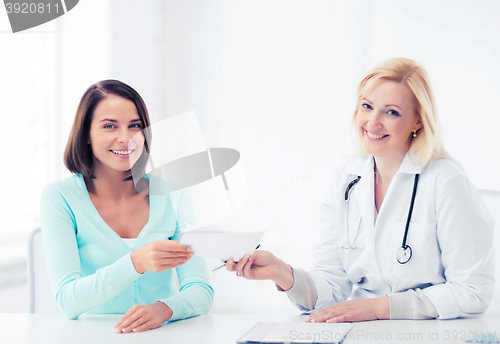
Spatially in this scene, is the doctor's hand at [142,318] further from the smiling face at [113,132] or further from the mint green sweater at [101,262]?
the smiling face at [113,132]

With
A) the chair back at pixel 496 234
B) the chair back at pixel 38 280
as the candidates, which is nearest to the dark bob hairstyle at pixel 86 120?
the chair back at pixel 38 280

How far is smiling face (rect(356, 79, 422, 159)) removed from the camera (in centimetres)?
130

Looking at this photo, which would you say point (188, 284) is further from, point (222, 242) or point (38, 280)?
point (38, 280)

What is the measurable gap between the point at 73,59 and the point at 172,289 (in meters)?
1.47

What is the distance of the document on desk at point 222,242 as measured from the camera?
97 centimetres

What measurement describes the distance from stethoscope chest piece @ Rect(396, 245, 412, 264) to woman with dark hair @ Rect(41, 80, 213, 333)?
1.82 ft

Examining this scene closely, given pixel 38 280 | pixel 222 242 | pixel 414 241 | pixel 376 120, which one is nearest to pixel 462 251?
pixel 414 241

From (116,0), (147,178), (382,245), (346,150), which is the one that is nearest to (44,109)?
(116,0)

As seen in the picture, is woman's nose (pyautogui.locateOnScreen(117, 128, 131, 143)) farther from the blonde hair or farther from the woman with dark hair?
the blonde hair

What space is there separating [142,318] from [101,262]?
324 mm

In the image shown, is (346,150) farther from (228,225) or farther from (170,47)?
(170,47)

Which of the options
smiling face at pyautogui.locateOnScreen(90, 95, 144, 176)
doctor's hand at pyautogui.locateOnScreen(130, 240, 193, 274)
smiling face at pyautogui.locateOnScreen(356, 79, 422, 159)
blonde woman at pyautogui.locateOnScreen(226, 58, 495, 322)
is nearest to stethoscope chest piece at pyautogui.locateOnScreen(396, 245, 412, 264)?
blonde woman at pyautogui.locateOnScreen(226, 58, 495, 322)

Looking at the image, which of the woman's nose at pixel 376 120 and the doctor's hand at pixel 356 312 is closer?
the doctor's hand at pixel 356 312

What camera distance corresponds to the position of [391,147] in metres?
1.35
